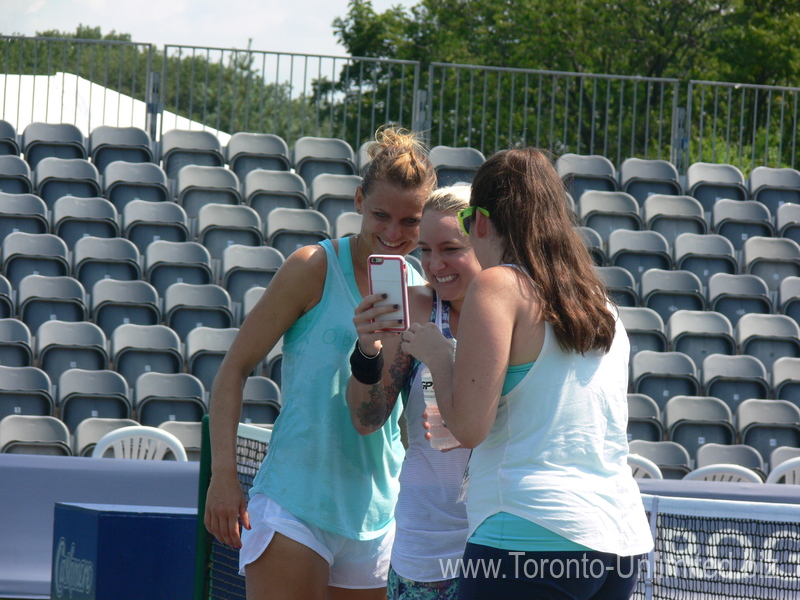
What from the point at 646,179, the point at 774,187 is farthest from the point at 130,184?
the point at 774,187

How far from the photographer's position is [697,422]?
6961 mm

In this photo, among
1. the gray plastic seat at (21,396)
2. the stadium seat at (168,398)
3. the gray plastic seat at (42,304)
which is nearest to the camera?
the gray plastic seat at (21,396)

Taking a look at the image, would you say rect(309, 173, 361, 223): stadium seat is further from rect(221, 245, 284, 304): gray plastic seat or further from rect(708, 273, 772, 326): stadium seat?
rect(708, 273, 772, 326): stadium seat

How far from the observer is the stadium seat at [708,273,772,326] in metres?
8.30

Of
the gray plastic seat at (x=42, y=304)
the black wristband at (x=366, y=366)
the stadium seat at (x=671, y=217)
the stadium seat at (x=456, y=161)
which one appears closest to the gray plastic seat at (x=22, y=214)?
the gray plastic seat at (x=42, y=304)

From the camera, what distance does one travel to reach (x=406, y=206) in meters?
2.32

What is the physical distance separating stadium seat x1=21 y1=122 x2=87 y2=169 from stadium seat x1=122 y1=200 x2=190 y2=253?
1.31 metres

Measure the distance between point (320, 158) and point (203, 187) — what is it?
1398 millimetres

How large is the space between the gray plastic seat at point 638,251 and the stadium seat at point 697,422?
1727 mm

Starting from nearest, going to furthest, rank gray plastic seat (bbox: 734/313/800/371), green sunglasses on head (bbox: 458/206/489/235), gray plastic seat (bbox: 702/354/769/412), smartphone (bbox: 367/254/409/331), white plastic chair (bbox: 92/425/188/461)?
green sunglasses on head (bbox: 458/206/489/235), smartphone (bbox: 367/254/409/331), white plastic chair (bbox: 92/425/188/461), gray plastic seat (bbox: 702/354/769/412), gray plastic seat (bbox: 734/313/800/371)

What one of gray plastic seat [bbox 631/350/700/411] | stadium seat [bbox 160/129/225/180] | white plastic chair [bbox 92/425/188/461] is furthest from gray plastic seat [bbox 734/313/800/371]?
stadium seat [bbox 160/129/225/180]

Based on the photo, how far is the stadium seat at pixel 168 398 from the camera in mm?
6426

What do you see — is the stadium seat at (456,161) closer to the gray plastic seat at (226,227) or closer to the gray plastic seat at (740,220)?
the gray plastic seat at (226,227)

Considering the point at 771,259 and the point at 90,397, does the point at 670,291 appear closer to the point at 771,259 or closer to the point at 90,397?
the point at 771,259
